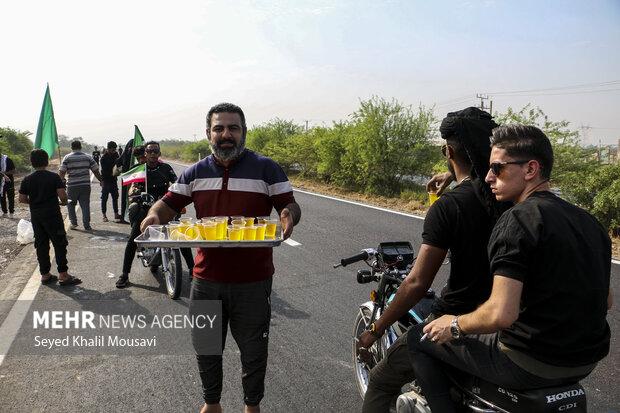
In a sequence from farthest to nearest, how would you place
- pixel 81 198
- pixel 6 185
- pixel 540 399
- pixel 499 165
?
pixel 6 185, pixel 81 198, pixel 499 165, pixel 540 399

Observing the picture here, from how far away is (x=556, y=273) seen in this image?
1623 mm

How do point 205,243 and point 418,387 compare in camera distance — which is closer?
point 418,387

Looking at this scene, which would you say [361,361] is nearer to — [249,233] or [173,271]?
[249,233]

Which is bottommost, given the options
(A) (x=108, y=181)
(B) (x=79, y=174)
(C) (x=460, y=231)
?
(A) (x=108, y=181)

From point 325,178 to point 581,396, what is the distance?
1884 centimetres

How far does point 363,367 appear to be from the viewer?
132 inches

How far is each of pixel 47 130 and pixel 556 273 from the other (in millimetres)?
11727

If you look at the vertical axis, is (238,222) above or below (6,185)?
above

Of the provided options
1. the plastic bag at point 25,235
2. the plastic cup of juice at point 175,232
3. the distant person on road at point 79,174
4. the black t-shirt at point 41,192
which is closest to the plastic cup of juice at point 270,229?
the plastic cup of juice at point 175,232

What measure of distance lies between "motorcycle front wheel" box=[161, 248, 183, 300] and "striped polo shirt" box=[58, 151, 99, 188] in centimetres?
501

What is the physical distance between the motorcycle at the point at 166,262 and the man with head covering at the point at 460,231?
11.9 ft

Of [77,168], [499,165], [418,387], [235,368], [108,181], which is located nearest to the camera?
[499,165]

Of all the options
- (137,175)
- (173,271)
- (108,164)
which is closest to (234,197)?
(173,271)

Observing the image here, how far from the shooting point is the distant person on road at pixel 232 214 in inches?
115
